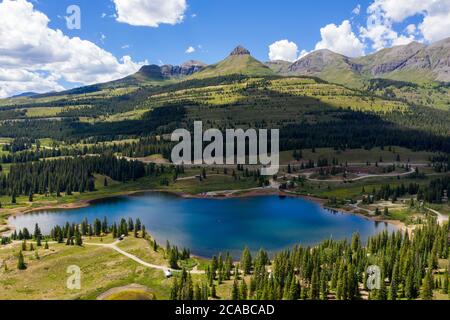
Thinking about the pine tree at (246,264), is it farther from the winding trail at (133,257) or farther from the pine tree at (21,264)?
the pine tree at (21,264)

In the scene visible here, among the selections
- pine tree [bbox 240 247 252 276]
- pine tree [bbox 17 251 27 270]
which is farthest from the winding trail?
pine tree [bbox 17 251 27 270]

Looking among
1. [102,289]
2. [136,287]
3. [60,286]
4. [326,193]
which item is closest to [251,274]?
[136,287]

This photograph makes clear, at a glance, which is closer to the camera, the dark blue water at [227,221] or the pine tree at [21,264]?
the pine tree at [21,264]

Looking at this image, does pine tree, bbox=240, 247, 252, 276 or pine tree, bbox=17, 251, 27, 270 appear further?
pine tree, bbox=17, 251, 27, 270

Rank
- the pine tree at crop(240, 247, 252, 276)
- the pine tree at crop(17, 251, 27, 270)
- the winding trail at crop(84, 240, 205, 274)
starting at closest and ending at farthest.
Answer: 1. the pine tree at crop(240, 247, 252, 276)
2. the winding trail at crop(84, 240, 205, 274)
3. the pine tree at crop(17, 251, 27, 270)

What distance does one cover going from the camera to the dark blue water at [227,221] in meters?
131

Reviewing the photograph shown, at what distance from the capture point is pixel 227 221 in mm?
157125

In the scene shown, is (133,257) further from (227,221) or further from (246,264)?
(227,221)

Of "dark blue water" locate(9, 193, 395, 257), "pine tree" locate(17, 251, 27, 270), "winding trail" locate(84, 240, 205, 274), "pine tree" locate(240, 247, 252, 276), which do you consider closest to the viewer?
"pine tree" locate(240, 247, 252, 276)

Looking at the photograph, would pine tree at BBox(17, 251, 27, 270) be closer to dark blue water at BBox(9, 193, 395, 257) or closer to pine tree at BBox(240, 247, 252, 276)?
dark blue water at BBox(9, 193, 395, 257)

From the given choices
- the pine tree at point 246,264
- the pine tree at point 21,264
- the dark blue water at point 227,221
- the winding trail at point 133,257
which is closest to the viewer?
the pine tree at point 246,264

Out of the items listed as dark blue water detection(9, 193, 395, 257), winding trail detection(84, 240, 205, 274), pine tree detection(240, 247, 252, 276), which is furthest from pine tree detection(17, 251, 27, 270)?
pine tree detection(240, 247, 252, 276)

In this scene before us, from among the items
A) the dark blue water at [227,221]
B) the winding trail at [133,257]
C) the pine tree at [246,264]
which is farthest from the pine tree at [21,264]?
the pine tree at [246,264]

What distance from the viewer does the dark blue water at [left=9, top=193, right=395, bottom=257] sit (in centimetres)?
13100
